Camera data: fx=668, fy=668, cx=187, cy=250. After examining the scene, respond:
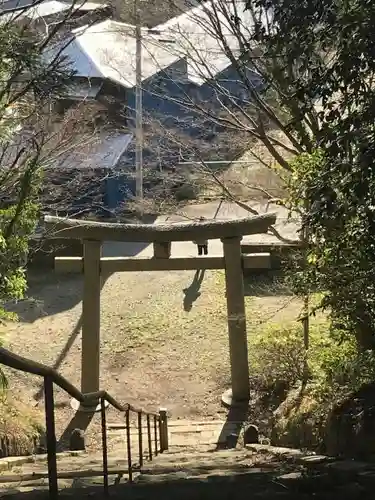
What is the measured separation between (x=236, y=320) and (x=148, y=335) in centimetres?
411

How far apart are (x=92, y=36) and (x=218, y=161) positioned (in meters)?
6.92

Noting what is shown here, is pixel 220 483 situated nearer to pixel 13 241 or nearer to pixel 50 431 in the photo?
pixel 50 431

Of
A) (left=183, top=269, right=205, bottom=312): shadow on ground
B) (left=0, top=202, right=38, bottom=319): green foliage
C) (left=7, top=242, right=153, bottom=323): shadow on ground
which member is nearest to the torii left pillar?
(left=0, top=202, right=38, bottom=319): green foliage

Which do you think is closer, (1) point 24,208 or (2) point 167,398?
(1) point 24,208

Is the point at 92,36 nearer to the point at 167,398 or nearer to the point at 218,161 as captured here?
the point at 218,161

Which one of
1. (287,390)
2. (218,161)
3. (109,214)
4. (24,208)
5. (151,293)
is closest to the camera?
(24,208)

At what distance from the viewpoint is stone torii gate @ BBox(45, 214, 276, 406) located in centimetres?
1013

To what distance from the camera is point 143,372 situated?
41.4 feet

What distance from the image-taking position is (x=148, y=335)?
14031 millimetres

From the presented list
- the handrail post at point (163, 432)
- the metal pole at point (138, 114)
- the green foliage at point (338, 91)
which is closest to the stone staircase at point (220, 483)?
the green foliage at point (338, 91)

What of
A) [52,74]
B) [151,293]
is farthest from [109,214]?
[52,74]

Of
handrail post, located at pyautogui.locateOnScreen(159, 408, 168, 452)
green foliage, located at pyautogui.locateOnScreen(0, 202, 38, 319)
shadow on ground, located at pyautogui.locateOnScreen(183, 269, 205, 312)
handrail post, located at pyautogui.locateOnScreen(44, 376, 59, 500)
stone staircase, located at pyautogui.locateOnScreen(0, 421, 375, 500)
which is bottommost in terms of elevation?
handrail post, located at pyautogui.locateOnScreen(159, 408, 168, 452)

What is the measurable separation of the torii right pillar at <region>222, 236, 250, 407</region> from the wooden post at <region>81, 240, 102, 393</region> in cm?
207

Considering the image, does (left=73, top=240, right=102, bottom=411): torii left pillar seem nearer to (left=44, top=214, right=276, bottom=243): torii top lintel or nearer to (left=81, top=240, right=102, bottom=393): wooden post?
(left=81, top=240, right=102, bottom=393): wooden post
